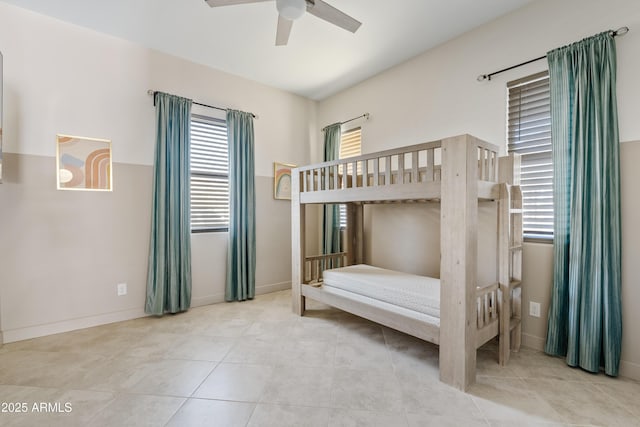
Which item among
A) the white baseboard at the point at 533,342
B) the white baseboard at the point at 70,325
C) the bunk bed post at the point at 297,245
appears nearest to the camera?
the white baseboard at the point at 533,342

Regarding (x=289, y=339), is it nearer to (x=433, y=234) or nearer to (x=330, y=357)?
(x=330, y=357)

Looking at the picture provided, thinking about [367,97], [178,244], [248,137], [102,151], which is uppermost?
[367,97]

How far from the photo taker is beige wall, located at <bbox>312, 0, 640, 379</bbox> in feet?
6.43

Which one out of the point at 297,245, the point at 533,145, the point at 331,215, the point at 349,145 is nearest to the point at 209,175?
the point at 297,245

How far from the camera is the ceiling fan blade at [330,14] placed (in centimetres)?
191

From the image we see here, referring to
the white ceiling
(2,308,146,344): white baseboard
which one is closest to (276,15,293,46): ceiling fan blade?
the white ceiling

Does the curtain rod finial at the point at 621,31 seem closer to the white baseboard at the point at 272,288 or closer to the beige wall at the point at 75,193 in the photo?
the beige wall at the point at 75,193

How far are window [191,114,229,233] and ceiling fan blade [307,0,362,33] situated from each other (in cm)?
212

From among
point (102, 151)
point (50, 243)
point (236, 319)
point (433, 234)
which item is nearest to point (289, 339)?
point (236, 319)

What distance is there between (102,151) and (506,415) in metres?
3.97

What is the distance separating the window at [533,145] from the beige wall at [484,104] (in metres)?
0.09

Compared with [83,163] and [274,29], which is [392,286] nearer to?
[274,29]

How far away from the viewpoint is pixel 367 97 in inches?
151

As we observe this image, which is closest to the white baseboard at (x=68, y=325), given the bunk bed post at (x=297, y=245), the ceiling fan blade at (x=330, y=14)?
the bunk bed post at (x=297, y=245)
